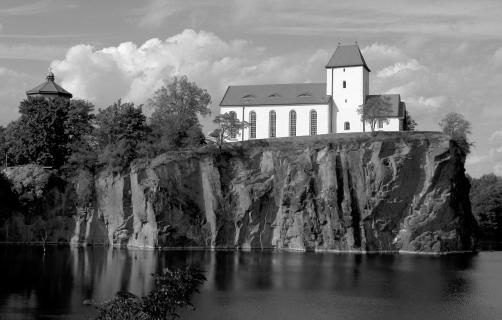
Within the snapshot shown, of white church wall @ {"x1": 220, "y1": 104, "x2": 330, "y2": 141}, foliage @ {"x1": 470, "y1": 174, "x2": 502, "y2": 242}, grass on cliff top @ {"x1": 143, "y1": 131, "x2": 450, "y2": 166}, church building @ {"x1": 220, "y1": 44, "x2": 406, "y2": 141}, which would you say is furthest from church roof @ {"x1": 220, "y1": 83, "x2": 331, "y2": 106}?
foliage @ {"x1": 470, "y1": 174, "x2": 502, "y2": 242}

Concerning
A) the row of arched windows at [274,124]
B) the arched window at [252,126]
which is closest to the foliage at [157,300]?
the row of arched windows at [274,124]

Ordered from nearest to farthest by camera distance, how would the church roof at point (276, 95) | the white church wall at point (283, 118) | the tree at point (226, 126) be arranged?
the tree at point (226, 126)
the white church wall at point (283, 118)
the church roof at point (276, 95)

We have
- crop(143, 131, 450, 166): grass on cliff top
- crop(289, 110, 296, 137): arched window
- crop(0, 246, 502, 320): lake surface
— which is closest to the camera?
crop(0, 246, 502, 320): lake surface

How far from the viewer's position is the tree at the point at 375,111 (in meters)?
79.6

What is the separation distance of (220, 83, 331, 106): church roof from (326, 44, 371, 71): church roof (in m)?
3.29

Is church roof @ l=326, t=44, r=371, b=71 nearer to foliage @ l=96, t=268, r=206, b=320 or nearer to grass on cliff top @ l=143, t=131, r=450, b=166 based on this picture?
grass on cliff top @ l=143, t=131, r=450, b=166

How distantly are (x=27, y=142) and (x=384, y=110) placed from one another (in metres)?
44.3

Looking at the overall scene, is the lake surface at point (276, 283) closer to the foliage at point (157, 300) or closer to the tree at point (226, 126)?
the foliage at point (157, 300)

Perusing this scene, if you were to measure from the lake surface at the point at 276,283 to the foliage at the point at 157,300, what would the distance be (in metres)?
17.5

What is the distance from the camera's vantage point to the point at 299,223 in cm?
7594

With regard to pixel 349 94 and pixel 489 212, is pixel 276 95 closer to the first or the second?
pixel 349 94

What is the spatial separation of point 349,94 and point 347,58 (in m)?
4.66

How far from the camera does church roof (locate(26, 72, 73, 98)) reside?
95062mm

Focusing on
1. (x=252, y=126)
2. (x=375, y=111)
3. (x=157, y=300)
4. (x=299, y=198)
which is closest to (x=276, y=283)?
(x=299, y=198)
